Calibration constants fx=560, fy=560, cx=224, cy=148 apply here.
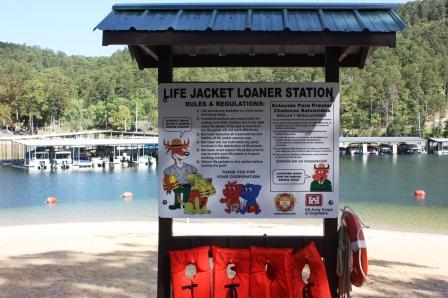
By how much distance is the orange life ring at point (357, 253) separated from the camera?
4.40 m

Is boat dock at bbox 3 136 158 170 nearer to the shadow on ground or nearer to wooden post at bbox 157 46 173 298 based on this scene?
the shadow on ground

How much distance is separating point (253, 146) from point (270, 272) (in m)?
1.03

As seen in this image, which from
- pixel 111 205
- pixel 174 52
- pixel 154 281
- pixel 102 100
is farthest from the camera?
pixel 102 100

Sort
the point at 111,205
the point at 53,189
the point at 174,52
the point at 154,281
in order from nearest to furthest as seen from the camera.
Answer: the point at 174,52 < the point at 154,281 < the point at 111,205 < the point at 53,189

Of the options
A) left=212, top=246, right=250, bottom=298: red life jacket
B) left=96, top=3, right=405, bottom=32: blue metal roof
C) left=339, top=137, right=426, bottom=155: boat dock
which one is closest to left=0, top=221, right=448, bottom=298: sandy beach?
left=212, top=246, right=250, bottom=298: red life jacket

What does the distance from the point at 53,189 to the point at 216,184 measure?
38.7 metres

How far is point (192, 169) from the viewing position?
4492 mm

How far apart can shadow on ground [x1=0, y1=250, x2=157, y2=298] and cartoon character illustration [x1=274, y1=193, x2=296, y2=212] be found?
3.15m

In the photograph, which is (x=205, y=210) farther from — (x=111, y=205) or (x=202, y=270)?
(x=111, y=205)

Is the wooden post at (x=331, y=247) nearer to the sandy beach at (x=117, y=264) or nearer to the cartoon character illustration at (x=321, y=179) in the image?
the cartoon character illustration at (x=321, y=179)

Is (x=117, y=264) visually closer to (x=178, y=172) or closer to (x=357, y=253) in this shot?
(x=178, y=172)

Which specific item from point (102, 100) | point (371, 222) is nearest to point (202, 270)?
point (371, 222)

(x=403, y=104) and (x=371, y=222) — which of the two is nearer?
(x=371, y=222)

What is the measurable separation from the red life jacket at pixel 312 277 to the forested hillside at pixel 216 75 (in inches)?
3403
